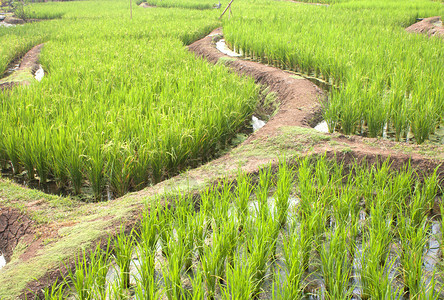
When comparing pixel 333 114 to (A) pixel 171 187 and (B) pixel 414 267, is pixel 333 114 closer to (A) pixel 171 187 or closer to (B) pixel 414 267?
(A) pixel 171 187

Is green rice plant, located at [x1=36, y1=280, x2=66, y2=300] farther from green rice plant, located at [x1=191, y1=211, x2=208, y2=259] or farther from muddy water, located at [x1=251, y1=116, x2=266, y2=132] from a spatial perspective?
muddy water, located at [x1=251, y1=116, x2=266, y2=132]

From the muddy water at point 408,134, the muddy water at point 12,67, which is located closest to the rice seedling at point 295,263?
Result: the muddy water at point 408,134

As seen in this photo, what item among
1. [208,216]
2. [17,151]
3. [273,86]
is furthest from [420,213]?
[273,86]

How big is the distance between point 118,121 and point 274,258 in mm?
2005

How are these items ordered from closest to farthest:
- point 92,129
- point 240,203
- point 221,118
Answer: point 240,203 < point 92,129 < point 221,118

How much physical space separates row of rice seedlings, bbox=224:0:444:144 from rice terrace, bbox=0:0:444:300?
27 millimetres

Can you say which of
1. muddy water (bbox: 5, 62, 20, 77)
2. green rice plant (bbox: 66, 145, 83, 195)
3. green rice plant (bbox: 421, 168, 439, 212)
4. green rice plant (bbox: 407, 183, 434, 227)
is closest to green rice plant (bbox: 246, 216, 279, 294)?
green rice plant (bbox: 407, 183, 434, 227)

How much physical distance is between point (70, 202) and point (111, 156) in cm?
48

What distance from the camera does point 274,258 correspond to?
2096 millimetres

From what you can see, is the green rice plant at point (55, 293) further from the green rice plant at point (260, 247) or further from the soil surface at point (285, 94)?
the soil surface at point (285, 94)

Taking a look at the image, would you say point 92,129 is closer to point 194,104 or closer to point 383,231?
point 194,104

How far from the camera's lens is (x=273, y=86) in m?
5.41

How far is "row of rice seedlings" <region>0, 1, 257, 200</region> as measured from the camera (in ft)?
9.77

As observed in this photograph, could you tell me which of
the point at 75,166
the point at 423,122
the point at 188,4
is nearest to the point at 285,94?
the point at 423,122
